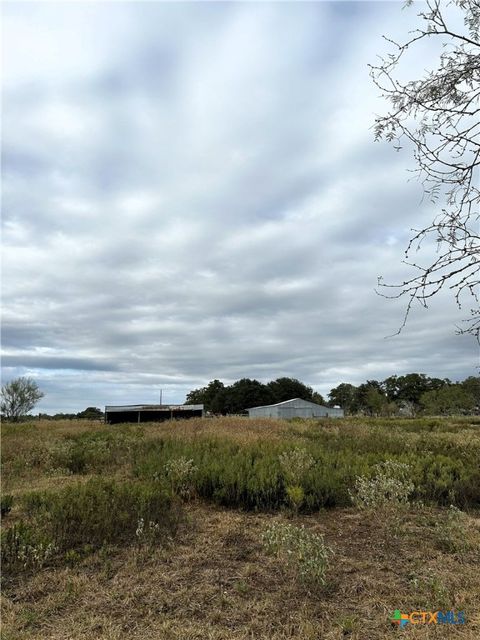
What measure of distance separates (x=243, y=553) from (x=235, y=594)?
3.42ft

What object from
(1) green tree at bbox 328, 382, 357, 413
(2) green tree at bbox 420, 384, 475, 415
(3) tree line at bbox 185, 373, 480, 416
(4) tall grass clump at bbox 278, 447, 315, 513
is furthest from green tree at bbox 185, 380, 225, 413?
(4) tall grass clump at bbox 278, 447, 315, 513

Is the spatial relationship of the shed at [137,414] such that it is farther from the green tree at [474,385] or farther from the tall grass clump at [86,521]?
the tall grass clump at [86,521]

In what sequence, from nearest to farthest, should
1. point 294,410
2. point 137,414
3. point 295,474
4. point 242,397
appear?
point 295,474 → point 137,414 → point 294,410 → point 242,397

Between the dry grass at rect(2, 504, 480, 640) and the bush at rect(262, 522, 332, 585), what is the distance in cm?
11

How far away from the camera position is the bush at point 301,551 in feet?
12.9

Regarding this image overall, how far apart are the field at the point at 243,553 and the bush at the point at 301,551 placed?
0.06 ft

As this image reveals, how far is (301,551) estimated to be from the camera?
13.7ft

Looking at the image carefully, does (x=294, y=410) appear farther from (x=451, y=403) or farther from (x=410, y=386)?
(x=410, y=386)

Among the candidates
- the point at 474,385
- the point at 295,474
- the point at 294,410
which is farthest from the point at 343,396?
the point at 295,474

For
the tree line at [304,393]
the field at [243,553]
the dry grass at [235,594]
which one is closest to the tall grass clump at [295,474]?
the field at [243,553]

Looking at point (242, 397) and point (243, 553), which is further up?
point (242, 397)

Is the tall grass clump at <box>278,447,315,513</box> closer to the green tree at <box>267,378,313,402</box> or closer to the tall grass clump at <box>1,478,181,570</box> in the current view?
the tall grass clump at <box>1,478,181,570</box>

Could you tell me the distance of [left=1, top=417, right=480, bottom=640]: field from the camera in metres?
3.43

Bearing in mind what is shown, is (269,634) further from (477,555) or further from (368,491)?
(368,491)
